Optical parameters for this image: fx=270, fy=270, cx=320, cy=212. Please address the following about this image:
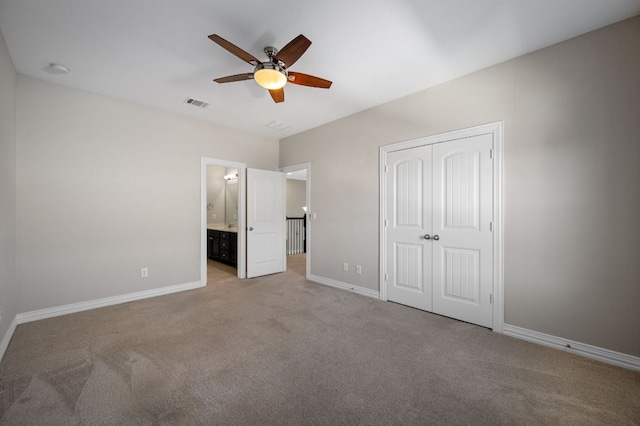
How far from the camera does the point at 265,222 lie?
16.9 feet

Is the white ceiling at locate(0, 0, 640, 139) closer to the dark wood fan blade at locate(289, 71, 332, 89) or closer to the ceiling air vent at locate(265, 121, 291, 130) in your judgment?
the dark wood fan blade at locate(289, 71, 332, 89)

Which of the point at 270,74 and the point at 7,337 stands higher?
the point at 270,74

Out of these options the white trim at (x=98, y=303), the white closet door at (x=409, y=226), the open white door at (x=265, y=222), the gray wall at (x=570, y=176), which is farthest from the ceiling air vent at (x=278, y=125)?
the white trim at (x=98, y=303)

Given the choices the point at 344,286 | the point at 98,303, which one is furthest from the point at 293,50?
the point at 98,303

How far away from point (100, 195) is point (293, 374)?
3.34m

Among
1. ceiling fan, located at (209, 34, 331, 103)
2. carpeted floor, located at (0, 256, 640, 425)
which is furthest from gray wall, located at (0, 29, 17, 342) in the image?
ceiling fan, located at (209, 34, 331, 103)

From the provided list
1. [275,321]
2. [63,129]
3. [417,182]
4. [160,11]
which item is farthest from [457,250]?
[63,129]

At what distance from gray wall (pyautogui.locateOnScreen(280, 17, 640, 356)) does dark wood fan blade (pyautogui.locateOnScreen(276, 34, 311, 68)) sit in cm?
189

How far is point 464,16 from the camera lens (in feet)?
6.99

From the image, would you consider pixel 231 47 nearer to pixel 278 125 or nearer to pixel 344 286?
pixel 278 125

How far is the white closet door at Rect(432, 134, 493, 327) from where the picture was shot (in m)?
2.86

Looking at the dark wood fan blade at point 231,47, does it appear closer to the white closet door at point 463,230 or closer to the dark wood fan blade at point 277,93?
the dark wood fan blade at point 277,93

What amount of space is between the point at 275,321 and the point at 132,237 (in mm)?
2391

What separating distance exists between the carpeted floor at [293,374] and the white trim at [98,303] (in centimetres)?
14
